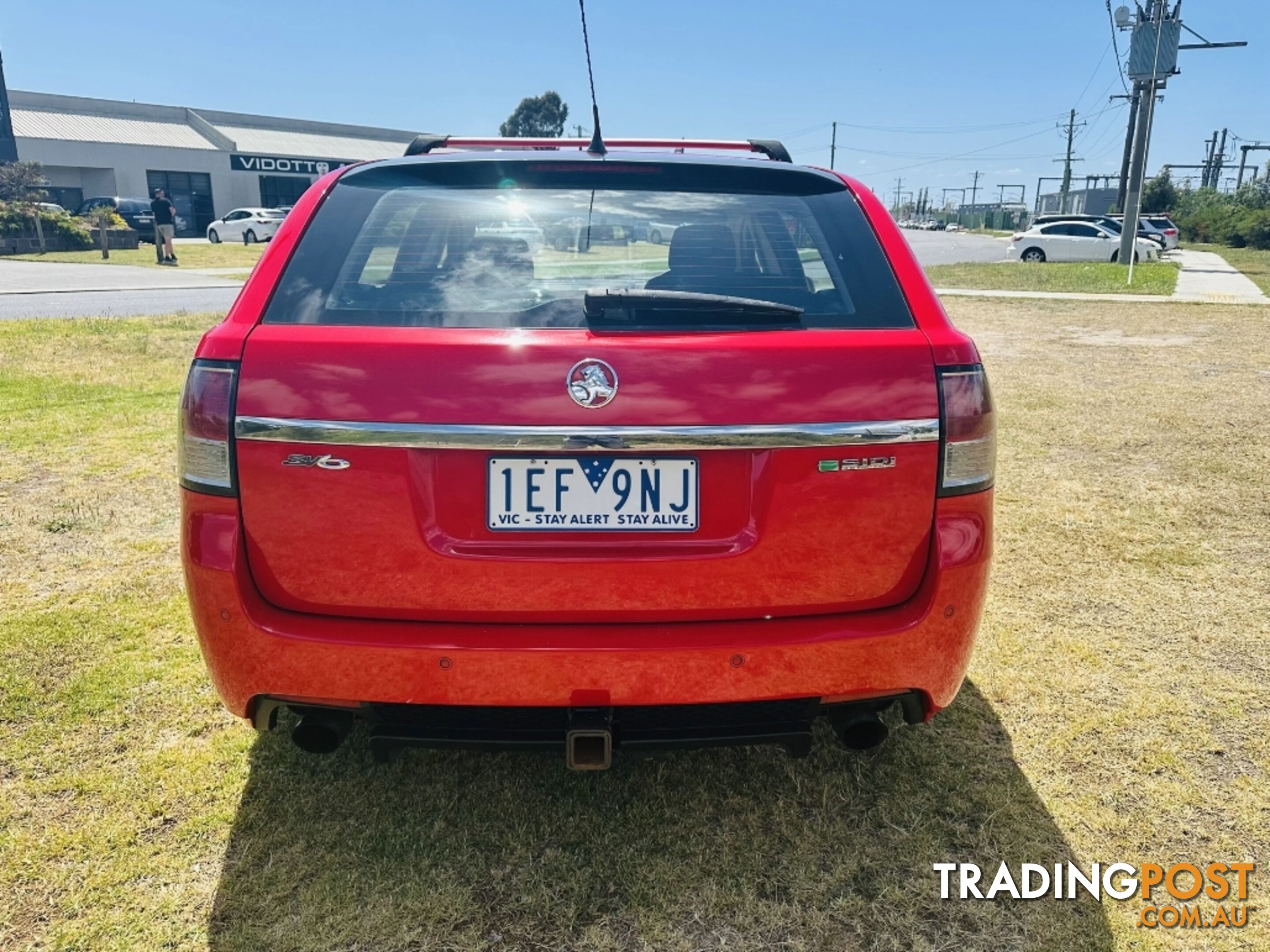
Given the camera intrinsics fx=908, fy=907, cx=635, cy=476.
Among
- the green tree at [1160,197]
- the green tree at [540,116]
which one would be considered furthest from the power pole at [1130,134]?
the green tree at [540,116]

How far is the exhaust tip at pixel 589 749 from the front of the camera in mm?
1949

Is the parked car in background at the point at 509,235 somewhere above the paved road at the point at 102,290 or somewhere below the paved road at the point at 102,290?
above

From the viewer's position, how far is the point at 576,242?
223cm

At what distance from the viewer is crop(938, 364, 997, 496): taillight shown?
1.94 m

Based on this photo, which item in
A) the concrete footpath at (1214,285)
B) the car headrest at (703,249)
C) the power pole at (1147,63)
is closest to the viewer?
the car headrest at (703,249)

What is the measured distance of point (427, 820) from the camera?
7.74 ft

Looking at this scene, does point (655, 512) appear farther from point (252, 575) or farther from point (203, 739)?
point (203, 739)

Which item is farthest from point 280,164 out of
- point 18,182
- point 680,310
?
point 680,310

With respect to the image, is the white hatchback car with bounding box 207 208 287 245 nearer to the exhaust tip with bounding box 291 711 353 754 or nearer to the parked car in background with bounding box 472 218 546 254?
the parked car in background with bounding box 472 218 546 254

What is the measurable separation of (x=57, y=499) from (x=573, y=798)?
3730mm

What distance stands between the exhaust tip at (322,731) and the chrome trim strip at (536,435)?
0.65m

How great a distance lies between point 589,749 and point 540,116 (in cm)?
8748

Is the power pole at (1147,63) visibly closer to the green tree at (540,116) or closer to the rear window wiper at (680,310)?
the rear window wiper at (680,310)

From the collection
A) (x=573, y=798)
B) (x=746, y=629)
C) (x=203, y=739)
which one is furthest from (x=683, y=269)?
(x=203, y=739)
